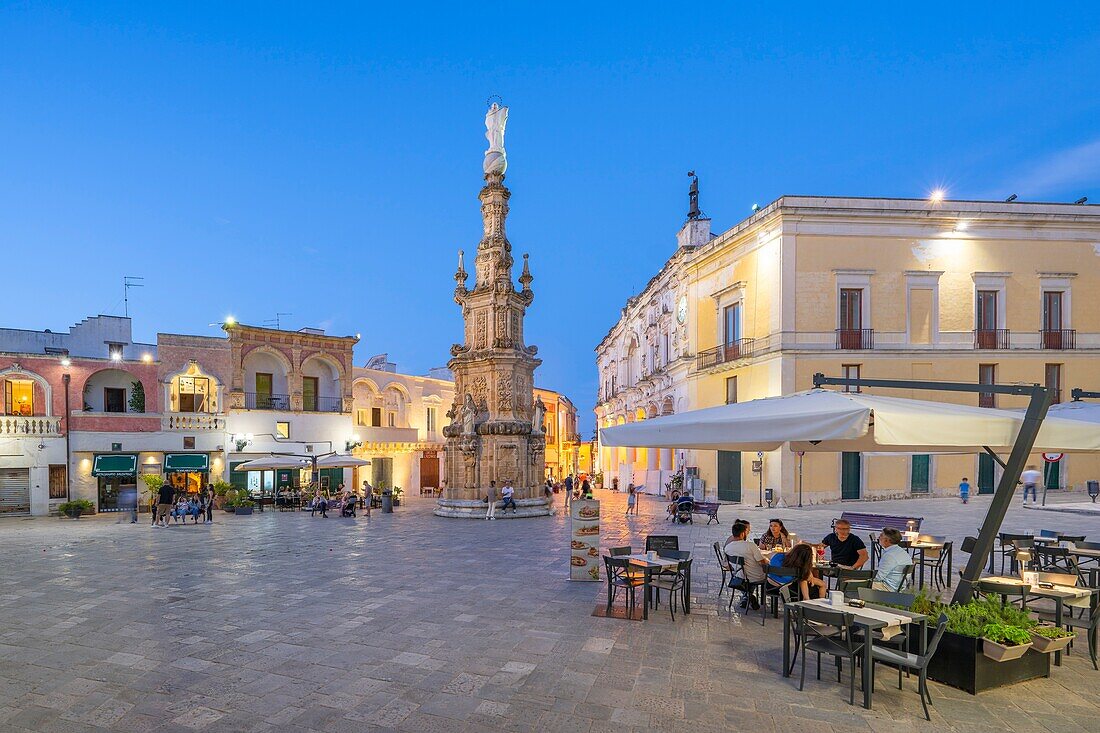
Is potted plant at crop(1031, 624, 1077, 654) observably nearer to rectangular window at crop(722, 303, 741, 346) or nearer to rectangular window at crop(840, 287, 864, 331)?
rectangular window at crop(840, 287, 864, 331)

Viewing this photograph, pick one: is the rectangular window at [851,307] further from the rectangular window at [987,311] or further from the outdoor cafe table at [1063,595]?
the outdoor cafe table at [1063,595]

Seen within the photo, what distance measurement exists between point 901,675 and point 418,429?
97.9 ft

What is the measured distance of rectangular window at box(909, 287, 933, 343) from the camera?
24.2 metres

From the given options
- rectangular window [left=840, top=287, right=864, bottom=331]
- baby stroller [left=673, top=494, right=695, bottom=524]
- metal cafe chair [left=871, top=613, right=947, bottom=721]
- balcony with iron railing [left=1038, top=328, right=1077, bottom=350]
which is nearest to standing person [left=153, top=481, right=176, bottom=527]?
baby stroller [left=673, top=494, right=695, bottom=524]

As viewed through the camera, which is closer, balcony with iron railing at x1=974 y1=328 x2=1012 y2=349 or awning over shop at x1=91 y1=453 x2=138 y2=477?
awning over shop at x1=91 y1=453 x2=138 y2=477

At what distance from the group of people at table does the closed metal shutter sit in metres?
26.7

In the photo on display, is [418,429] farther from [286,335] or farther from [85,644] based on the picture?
[85,644]

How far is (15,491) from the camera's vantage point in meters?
22.7

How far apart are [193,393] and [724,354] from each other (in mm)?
23304

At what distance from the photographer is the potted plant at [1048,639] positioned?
18.2 feet

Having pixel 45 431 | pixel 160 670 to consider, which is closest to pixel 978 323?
pixel 160 670

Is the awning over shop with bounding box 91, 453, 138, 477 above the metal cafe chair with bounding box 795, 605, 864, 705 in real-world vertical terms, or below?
below

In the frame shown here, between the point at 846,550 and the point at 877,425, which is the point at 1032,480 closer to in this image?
the point at 846,550

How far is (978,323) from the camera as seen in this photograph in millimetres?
24547
